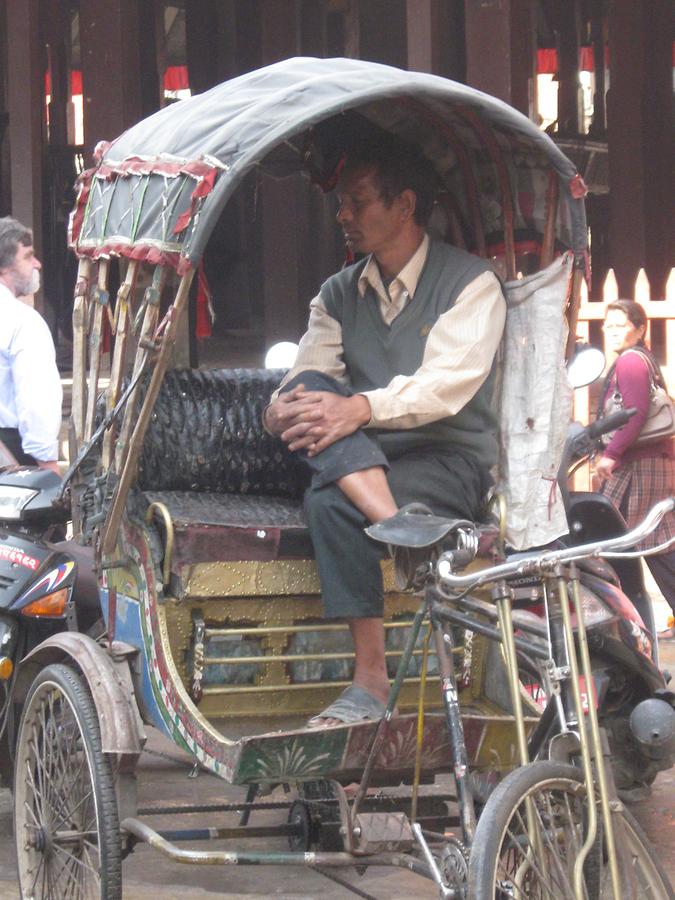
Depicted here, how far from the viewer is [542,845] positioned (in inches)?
111

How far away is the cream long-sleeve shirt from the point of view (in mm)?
3701

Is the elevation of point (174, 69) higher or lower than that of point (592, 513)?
higher

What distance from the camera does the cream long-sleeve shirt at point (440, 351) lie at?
3.70 meters

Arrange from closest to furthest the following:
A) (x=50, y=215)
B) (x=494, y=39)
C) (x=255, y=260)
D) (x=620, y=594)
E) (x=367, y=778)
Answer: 1. (x=367, y=778)
2. (x=620, y=594)
3. (x=494, y=39)
4. (x=50, y=215)
5. (x=255, y=260)

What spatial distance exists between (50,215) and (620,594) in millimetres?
10958

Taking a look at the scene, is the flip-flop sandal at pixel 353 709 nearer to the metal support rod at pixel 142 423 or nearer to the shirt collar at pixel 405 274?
the metal support rod at pixel 142 423

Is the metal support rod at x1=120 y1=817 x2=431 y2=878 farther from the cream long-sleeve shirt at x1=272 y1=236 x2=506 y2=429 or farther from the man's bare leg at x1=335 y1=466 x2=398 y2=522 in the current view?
the cream long-sleeve shirt at x1=272 y1=236 x2=506 y2=429

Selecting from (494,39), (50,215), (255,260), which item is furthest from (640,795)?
(255,260)

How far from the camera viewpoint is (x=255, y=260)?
57.0 ft

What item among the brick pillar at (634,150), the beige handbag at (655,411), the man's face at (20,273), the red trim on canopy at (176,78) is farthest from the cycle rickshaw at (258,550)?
the red trim on canopy at (176,78)

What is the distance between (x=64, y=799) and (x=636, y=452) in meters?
4.00

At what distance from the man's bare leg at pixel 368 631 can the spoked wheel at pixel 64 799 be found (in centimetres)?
61

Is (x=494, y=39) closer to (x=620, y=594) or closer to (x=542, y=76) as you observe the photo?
(x=620, y=594)

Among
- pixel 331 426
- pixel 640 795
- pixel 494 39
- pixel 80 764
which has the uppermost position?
pixel 494 39
